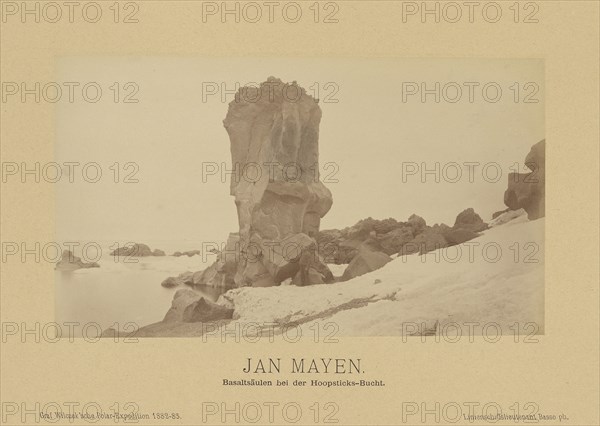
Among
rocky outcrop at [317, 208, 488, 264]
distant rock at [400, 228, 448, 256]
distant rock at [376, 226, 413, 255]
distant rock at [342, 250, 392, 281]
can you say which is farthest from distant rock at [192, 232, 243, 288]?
distant rock at [400, 228, 448, 256]

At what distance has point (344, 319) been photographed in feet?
10.9

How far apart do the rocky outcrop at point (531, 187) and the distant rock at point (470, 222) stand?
0.15 m

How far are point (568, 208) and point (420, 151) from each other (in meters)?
0.73

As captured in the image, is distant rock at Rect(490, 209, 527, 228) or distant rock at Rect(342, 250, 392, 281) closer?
distant rock at Rect(490, 209, 527, 228)

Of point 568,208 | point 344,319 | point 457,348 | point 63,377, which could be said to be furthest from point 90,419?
point 568,208

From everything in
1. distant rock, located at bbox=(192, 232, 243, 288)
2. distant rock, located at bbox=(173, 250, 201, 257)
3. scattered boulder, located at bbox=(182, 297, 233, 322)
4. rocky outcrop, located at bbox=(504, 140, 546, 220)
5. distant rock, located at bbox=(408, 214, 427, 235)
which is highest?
rocky outcrop, located at bbox=(504, 140, 546, 220)

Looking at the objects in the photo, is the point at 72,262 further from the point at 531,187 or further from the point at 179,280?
the point at 531,187

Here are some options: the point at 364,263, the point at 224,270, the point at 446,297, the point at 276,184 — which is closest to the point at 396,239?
the point at 364,263

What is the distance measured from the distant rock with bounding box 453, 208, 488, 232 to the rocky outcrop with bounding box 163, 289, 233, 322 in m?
1.14

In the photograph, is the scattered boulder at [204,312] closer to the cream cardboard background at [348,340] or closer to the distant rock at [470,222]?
the cream cardboard background at [348,340]

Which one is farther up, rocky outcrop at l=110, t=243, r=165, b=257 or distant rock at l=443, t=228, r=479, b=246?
distant rock at l=443, t=228, r=479, b=246

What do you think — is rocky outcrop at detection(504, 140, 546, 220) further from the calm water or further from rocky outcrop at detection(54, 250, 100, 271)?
rocky outcrop at detection(54, 250, 100, 271)

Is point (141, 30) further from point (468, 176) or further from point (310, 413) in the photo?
point (310, 413)

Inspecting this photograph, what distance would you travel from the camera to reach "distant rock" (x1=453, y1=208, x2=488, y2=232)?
3342mm
